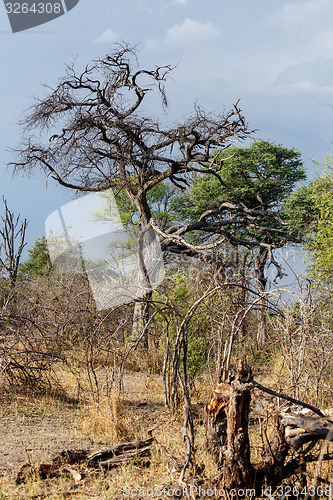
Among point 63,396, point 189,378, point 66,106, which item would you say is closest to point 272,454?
point 189,378

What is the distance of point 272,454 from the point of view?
364cm

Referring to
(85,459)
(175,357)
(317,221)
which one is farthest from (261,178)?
(85,459)

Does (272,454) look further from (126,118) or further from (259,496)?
(126,118)

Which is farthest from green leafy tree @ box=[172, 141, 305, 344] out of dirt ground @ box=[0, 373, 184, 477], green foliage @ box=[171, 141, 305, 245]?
dirt ground @ box=[0, 373, 184, 477]

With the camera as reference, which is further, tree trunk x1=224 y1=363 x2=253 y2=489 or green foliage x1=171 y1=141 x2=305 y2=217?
green foliage x1=171 y1=141 x2=305 y2=217

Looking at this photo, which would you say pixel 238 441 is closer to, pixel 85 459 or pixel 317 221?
pixel 85 459

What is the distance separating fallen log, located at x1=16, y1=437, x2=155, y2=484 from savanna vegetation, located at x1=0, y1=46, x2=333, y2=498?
15 mm

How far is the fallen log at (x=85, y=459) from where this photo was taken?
4469 mm

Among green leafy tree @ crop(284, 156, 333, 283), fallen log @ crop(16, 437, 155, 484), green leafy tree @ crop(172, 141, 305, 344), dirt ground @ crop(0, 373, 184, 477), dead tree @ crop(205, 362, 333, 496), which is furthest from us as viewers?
green leafy tree @ crop(172, 141, 305, 344)

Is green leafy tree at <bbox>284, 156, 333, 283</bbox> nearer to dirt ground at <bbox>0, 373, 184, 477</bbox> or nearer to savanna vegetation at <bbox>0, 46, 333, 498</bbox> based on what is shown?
savanna vegetation at <bbox>0, 46, 333, 498</bbox>

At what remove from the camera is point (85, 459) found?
4703 mm

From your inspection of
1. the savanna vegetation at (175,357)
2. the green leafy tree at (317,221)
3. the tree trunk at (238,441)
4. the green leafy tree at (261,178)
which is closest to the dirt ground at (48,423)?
the savanna vegetation at (175,357)

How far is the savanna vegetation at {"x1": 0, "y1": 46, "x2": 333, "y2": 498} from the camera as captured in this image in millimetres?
3740

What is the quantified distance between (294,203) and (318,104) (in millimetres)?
4912
